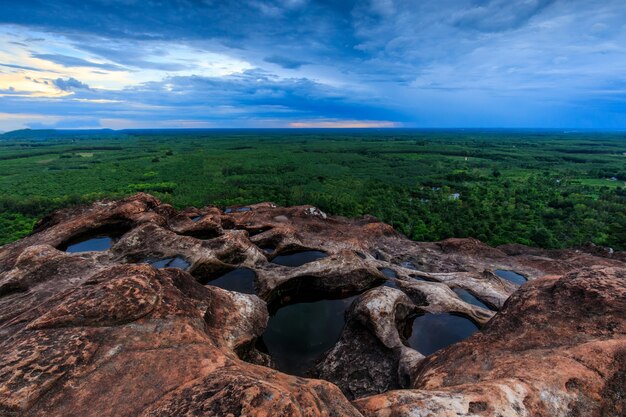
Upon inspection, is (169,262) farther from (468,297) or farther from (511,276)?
(511,276)

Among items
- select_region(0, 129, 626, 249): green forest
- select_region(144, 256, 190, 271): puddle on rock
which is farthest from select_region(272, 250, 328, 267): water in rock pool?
select_region(0, 129, 626, 249): green forest

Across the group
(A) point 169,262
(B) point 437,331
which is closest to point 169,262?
(A) point 169,262

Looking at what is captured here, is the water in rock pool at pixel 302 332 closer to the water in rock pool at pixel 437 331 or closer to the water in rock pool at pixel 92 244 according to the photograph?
the water in rock pool at pixel 437 331

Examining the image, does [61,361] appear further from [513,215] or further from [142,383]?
[513,215]

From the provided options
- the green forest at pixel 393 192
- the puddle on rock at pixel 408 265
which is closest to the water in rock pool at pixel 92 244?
the puddle on rock at pixel 408 265

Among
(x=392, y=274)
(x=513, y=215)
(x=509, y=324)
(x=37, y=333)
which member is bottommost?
(x=513, y=215)

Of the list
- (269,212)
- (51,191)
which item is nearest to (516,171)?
(269,212)

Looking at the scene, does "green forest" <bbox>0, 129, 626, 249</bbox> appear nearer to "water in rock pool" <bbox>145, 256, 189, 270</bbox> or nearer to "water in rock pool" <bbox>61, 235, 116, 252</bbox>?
"water in rock pool" <bbox>145, 256, 189, 270</bbox>
